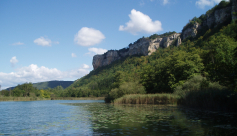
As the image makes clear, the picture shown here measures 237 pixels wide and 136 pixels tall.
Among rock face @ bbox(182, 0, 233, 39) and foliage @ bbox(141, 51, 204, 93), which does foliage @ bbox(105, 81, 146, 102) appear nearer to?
foliage @ bbox(141, 51, 204, 93)

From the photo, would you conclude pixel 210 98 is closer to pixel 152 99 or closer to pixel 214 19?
pixel 152 99

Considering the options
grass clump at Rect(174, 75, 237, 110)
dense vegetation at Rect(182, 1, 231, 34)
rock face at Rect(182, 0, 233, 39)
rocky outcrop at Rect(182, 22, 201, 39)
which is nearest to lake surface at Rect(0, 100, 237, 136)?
grass clump at Rect(174, 75, 237, 110)

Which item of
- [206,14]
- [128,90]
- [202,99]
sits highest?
[206,14]

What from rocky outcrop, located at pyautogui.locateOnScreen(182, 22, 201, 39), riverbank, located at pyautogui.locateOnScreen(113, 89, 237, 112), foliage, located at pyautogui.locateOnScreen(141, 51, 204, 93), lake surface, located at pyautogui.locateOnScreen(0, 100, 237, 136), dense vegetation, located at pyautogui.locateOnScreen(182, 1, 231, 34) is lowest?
lake surface, located at pyautogui.locateOnScreen(0, 100, 237, 136)

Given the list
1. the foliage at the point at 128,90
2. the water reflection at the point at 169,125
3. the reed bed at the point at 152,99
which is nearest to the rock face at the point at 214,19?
the foliage at the point at 128,90

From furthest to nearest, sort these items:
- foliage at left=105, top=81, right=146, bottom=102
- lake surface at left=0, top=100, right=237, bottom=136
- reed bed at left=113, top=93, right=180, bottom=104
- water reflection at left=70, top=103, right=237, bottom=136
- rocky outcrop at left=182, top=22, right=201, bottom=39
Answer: rocky outcrop at left=182, top=22, right=201, bottom=39
foliage at left=105, top=81, right=146, bottom=102
reed bed at left=113, top=93, right=180, bottom=104
lake surface at left=0, top=100, right=237, bottom=136
water reflection at left=70, top=103, right=237, bottom=136

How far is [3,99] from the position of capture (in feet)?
317

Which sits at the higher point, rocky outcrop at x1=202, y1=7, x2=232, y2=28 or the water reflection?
rocky outcrop at x1=202, y1=7, x2=232, y2=28

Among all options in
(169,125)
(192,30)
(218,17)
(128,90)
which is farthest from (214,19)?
(169,125)

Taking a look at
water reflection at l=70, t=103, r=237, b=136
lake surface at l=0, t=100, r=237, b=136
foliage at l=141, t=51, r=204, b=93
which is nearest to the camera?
water reflection at l=70, t=103, r=237, b=136

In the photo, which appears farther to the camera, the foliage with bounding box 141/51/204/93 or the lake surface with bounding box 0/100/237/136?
the foliage with bounding box 141/51/204/93

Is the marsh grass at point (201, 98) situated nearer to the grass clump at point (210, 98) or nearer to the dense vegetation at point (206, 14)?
the grass clump at point (210, 98)

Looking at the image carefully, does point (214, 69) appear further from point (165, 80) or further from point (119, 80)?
point (119, 80)

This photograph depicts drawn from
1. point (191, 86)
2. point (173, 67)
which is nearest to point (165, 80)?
point (173, 67)
